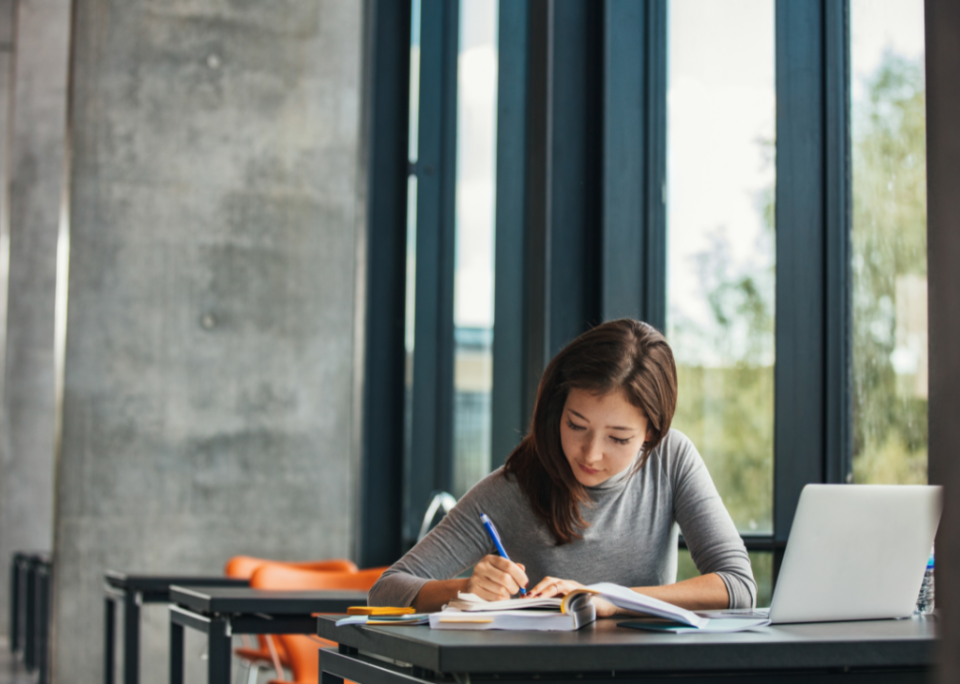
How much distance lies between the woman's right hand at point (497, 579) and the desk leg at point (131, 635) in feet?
7.57

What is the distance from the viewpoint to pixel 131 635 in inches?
146

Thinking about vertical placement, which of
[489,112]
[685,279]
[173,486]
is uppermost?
[489,112]

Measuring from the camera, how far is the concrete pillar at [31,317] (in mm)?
9578

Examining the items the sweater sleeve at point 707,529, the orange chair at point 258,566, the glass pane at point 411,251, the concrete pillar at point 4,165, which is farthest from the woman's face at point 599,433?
the concrete pillar at point 4,165

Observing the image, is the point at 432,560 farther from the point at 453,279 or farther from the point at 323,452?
Result: the point at 323,452

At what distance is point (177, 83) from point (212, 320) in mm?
1185

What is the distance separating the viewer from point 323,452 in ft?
17.4

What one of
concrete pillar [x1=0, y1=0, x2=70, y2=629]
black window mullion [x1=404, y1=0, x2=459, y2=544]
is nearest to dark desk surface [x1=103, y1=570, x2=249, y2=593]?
black window mullion [x1=404, y1=0, x2=459, y2=544]

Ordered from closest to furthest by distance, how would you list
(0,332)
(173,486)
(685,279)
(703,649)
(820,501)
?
(703,649), (820,501), (685,279), (173,486), (0,332)

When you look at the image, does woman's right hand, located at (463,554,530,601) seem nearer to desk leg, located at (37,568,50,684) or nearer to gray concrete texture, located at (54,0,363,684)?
gray concrete texture, located at (54,0,363,684)

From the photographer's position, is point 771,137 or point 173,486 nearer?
point 771,137

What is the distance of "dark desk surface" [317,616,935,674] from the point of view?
1153 mm

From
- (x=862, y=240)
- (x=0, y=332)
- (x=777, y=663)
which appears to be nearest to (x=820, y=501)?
(x=777, y=663)

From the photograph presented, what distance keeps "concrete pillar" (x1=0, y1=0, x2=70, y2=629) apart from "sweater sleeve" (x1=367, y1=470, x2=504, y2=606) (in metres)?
8.53
